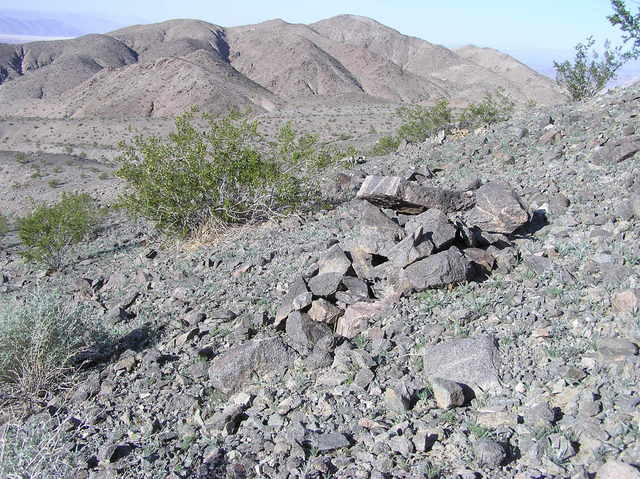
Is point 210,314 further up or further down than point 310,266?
further down

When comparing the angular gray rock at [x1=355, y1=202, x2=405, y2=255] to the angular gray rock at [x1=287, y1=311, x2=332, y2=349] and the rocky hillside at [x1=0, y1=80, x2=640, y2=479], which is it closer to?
the rocky hillside at [x1=0, y1=80, x2=640, y2=479]

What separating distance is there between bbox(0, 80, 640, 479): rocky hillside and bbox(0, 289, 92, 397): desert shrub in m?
0.19

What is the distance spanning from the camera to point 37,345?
475 centimetres

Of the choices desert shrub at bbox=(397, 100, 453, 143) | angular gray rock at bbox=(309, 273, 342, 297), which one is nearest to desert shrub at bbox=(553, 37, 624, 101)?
desert shrub at bbox=(397, 100, 453, 143)

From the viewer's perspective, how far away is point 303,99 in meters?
61.2

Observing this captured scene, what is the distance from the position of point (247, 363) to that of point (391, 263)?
5.68 ft

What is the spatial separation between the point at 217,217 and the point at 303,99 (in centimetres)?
5490

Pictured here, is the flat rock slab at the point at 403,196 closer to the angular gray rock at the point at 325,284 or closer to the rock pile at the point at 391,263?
the rock pile at the point at 391,263

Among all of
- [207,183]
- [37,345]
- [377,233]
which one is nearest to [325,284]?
[377,233]

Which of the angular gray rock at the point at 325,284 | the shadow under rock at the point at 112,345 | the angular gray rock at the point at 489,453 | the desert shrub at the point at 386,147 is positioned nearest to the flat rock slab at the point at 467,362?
the angular gray rock at the point at 489,453

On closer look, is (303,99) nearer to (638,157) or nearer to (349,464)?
(638,157)

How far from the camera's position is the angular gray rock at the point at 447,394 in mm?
3518

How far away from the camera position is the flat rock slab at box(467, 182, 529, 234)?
5.84 m

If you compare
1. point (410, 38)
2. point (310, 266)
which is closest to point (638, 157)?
point (310, 266)
